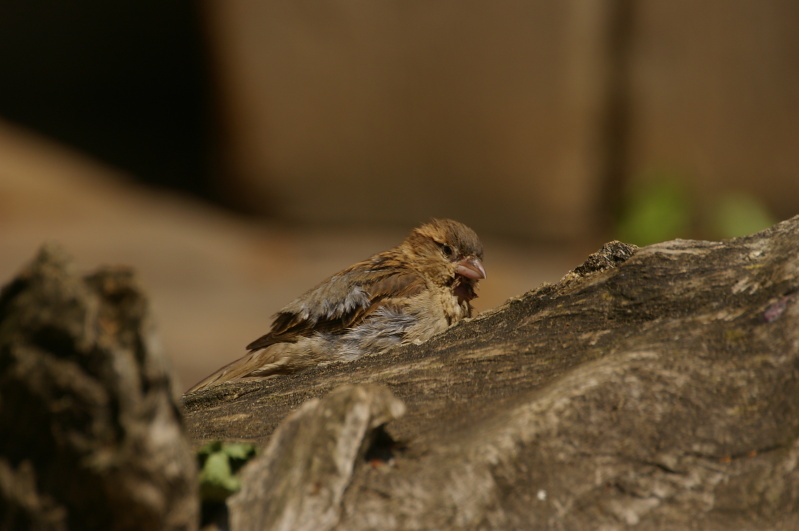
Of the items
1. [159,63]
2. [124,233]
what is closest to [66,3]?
[159,63]

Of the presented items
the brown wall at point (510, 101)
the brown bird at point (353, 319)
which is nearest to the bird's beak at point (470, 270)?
the brown bird at point (353, 319)

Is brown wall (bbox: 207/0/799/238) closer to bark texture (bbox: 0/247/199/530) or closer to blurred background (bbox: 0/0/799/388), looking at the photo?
blurred background (bbox: 0/0/799/388)

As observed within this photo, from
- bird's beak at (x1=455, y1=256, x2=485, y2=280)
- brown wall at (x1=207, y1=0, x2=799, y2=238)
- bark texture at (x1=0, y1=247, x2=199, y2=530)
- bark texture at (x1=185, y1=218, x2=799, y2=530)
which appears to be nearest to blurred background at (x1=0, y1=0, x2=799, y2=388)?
brown wall at (x1=207, y1=0, x2=799, y2=238)

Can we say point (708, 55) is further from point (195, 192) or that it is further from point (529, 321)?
point (529, 321)

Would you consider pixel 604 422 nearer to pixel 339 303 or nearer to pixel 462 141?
pixel 339 303

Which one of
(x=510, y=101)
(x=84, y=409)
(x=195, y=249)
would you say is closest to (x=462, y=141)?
(x=510, y=101)

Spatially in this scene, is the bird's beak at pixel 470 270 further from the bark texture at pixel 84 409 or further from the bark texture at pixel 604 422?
the bark texture at pixel 84 409
